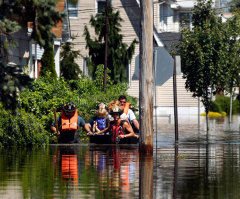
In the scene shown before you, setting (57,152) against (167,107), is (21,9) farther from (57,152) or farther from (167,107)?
(167,107)

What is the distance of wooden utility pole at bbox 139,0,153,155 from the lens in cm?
1692

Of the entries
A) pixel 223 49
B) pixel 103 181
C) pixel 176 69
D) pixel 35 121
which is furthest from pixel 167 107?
pixel 103 181

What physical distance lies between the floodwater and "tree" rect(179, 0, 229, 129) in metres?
13.4

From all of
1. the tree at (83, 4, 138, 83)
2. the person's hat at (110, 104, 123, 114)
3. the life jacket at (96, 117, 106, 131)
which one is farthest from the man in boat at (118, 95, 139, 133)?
the tree at (83, 4, 138, 83)

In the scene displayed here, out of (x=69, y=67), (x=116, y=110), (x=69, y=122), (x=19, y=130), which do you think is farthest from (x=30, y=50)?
(x=69, y=67)

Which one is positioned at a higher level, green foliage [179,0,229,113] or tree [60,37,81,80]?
green foliage [179,0,229,113]

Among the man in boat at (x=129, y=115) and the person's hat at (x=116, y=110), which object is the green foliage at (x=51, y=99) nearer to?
the man in boat at (x=129, y=115)

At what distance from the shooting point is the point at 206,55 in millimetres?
33062

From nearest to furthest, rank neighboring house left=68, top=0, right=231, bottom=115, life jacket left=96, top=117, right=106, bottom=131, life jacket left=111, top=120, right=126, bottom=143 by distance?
life jacket left=111, top=120, right=126, bottom=143 < life jacket left=96, top=117, right=106, bottom=131 < neighboring house left=68, top=0, right=231, bottom=115

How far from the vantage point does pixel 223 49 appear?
33250 millimetres

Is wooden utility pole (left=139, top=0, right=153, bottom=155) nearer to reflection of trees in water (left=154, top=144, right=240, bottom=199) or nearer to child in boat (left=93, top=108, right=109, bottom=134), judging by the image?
reflection of trees in water (left=154, top=144, right=240, bottom=199)

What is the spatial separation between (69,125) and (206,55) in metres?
13.5

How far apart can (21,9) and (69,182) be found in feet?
9.34

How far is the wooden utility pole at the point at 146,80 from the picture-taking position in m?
16.9
